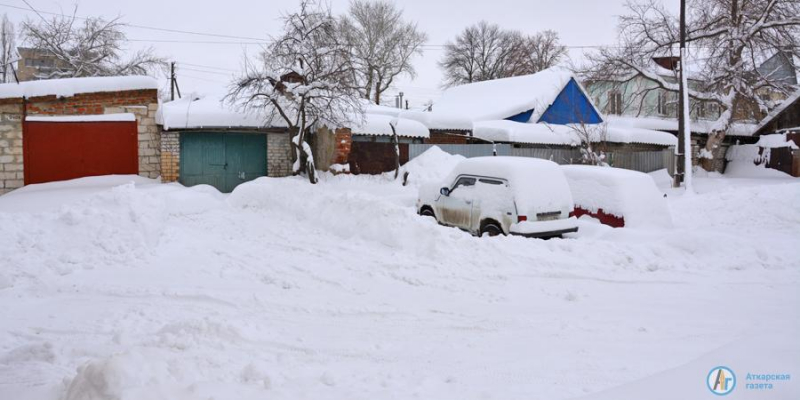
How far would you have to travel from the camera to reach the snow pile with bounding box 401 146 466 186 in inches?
669

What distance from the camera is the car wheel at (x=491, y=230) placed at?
9.27 meters

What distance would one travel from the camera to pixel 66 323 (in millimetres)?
5133

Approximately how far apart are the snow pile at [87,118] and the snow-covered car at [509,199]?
10660mm

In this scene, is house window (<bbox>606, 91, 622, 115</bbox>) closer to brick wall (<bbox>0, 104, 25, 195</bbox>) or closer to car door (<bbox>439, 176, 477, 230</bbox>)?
car door (<bbox>439, 176, 477, 230</bbox>)

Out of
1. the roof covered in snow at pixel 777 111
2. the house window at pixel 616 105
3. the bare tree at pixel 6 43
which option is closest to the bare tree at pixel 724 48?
the roof covered in snow at pixel 777 111

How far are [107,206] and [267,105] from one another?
739cm

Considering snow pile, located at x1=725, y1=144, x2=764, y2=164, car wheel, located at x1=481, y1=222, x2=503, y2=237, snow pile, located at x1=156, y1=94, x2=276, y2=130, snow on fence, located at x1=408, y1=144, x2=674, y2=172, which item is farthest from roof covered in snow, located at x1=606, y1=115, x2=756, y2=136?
car wheel, located at x1=481, y1=222, x2=503, y2=237

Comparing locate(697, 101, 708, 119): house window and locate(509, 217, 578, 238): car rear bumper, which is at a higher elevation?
locate(697, 101, 708, 119): house window

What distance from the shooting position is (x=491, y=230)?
30.8ft

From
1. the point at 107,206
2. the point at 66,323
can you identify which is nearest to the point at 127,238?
the point at 107,206

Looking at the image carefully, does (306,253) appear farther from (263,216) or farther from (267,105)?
(267,105)

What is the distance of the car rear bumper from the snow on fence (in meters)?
9.33

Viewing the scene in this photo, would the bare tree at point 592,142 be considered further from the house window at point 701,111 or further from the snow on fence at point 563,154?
the house window at point 701,111

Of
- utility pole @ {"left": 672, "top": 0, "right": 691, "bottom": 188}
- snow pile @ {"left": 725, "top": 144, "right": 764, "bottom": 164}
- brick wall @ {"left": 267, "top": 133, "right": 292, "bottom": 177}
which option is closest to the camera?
brick wall @ {"left": 267, "top": 133, "right": 292, "bottom": 177}
